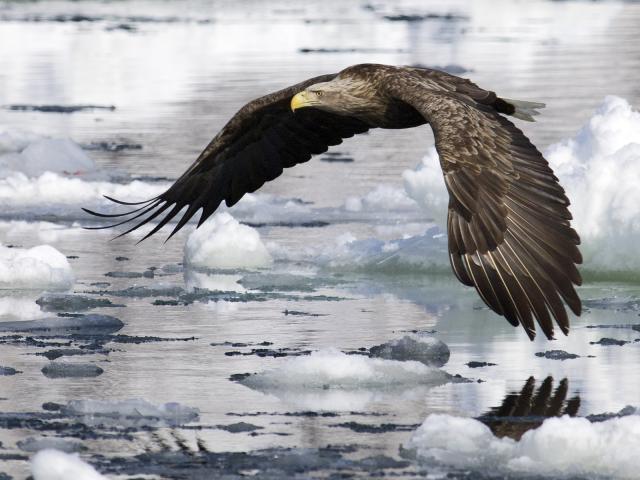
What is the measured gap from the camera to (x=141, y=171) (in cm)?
1655

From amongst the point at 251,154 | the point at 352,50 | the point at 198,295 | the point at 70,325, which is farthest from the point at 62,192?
the point at 352,50

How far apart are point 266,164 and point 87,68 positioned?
2016 cm

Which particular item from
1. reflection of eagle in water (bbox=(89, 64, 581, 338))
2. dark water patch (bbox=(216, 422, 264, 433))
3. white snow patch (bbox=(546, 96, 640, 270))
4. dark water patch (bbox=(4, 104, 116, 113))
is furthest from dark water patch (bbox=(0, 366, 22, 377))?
dark water patch (bbox=(4, 104, 116, 113))

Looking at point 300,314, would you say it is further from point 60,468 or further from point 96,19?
point 96,19

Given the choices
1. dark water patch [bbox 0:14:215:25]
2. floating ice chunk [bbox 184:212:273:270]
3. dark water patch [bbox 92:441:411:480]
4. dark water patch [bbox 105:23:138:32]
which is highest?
dark water patch [bbox 0:14:215:25]

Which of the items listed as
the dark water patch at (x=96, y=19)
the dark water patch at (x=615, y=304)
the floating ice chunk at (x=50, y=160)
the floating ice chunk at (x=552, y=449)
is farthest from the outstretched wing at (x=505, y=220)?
the dark water patch at (x=96, y=19)

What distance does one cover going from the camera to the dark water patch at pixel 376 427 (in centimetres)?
713

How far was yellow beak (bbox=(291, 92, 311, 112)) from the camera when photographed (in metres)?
9.17

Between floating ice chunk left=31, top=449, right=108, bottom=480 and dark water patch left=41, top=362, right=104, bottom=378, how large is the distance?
201 cm

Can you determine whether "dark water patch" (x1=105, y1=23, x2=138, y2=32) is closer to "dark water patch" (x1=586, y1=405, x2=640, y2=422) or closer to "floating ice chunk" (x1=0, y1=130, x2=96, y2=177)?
"floating ice chunk" (x1=0, y1=130, x2=96, y2=177)

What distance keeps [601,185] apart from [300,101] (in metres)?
2.64

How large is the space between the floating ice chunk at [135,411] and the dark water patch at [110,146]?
11187 mm

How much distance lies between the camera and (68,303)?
10.1 m

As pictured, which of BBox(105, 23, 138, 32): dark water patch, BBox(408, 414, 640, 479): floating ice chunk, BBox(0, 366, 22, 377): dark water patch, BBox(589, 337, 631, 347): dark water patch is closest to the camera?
BBox(408, 414, 640, 479): floating ice chunk
